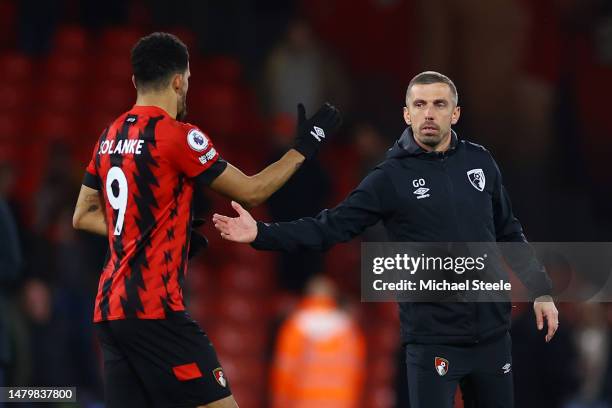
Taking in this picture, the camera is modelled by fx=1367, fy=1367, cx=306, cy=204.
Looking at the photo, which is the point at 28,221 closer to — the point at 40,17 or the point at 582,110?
the point at 40,17

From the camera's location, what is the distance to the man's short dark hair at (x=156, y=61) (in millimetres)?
5801

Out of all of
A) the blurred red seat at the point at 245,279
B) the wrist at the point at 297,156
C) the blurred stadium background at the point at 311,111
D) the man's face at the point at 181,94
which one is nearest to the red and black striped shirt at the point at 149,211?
the man's face at the point at 181,94

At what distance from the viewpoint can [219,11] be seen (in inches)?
609

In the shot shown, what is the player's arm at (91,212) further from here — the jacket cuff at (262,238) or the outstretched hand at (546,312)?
the outstretched hand at (546,312)

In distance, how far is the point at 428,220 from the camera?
607cm

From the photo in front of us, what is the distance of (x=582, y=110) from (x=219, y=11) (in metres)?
4.20

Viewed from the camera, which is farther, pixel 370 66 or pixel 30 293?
pixel 370 66

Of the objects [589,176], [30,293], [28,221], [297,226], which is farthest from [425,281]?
[589,176]

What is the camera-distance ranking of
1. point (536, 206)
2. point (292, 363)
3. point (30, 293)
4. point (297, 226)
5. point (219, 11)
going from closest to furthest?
point (297, 226) < point (30, 293) < point (292, 363) < point (536, 206) < point (219, 11)

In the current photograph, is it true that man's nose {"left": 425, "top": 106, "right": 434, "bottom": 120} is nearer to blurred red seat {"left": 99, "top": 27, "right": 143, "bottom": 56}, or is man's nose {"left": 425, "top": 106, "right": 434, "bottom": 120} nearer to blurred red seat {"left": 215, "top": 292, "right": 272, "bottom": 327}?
blurred red seat {"left": 215, "top": 292, "right": 272, "bottom": 327}

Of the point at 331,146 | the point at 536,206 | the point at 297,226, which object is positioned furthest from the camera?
the point at 331,146

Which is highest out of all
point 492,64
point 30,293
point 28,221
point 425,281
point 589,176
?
point 492,64

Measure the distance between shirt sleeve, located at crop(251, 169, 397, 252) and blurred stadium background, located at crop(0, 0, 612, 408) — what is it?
4797mm

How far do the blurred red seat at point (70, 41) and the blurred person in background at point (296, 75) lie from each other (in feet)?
6.85
